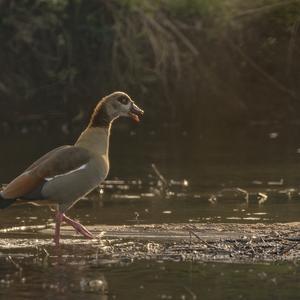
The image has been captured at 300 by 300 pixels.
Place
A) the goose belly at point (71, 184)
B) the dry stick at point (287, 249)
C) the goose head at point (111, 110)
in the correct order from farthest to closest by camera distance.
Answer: the goose head at point (111, 110)
the goose belly at point (71, 184)
the dry stick at point (287, 249)

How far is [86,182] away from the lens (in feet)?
39.9

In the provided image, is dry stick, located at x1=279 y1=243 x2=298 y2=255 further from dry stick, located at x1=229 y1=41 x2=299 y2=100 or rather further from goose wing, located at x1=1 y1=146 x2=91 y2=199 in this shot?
dry stick, located at x1=229 y1=41 x2=299 y2=100

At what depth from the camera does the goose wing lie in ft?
39.1

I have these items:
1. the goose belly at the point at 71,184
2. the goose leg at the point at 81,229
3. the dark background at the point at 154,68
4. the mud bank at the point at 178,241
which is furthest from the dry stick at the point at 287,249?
the dark background at the point at 154,68

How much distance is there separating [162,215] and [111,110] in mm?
1312

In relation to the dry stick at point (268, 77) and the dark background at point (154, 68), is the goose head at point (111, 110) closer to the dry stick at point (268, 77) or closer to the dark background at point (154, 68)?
the dark background at point (154, 68)

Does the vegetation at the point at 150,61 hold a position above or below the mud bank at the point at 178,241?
above

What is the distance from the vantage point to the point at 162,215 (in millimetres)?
13656

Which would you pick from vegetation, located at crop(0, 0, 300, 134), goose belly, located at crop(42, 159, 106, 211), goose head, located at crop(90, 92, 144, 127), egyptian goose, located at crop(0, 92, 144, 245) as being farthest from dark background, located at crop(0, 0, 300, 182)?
goose belly, located at crop(42, 159, 106, 211)

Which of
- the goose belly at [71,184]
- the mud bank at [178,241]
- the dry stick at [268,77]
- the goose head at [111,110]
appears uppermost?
the dry stick at [268,77]

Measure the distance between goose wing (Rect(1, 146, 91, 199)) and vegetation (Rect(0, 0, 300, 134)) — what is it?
1258cm

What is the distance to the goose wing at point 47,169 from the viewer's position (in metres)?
11.9

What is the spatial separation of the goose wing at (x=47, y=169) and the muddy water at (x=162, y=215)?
41cm

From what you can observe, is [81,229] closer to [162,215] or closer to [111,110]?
[111,110]
